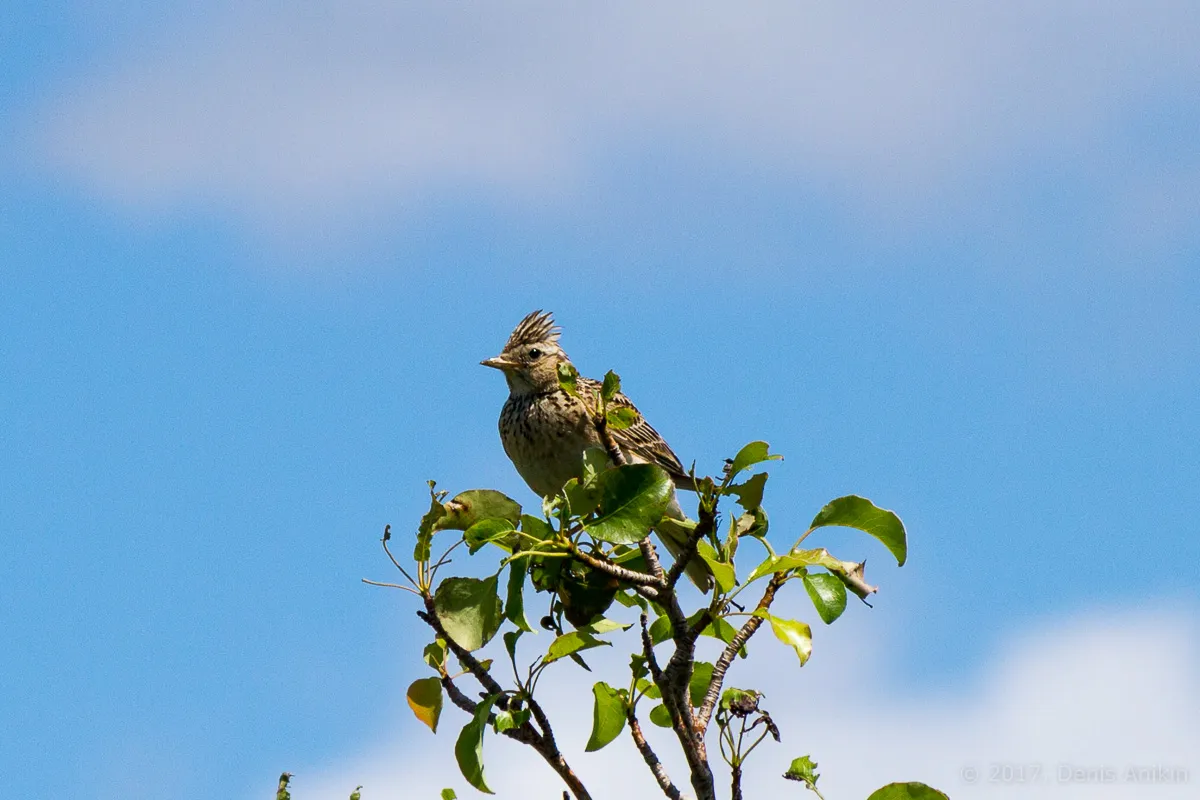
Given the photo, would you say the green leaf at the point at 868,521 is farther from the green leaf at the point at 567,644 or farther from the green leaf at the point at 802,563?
the green leaf at the point at 567,644

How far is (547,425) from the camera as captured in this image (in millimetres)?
9016

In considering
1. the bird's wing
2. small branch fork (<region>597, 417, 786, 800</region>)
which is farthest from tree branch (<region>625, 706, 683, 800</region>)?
the bird's wing

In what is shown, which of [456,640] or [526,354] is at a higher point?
[526,354]

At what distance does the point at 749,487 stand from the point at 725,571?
30 cm

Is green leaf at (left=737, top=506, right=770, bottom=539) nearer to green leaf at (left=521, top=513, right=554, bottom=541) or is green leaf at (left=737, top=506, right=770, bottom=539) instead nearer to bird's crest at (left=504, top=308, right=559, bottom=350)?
green leaf at (left=521, top=513, right=554, bottom=541)

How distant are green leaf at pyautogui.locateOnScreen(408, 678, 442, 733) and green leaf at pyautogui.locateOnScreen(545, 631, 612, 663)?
0.37 metres

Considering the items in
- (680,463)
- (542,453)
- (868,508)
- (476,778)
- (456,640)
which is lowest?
(476,778)

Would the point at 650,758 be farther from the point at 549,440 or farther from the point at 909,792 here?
the point at 549,440

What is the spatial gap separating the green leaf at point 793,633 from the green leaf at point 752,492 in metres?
0.34

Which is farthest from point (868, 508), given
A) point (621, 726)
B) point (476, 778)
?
point (476, 778)

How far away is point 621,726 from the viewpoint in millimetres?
4789

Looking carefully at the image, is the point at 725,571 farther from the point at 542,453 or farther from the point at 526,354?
the point at 526,354

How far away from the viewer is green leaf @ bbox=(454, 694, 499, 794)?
171 inches

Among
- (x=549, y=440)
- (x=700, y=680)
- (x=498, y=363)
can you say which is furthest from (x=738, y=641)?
(x=498, y=363)
